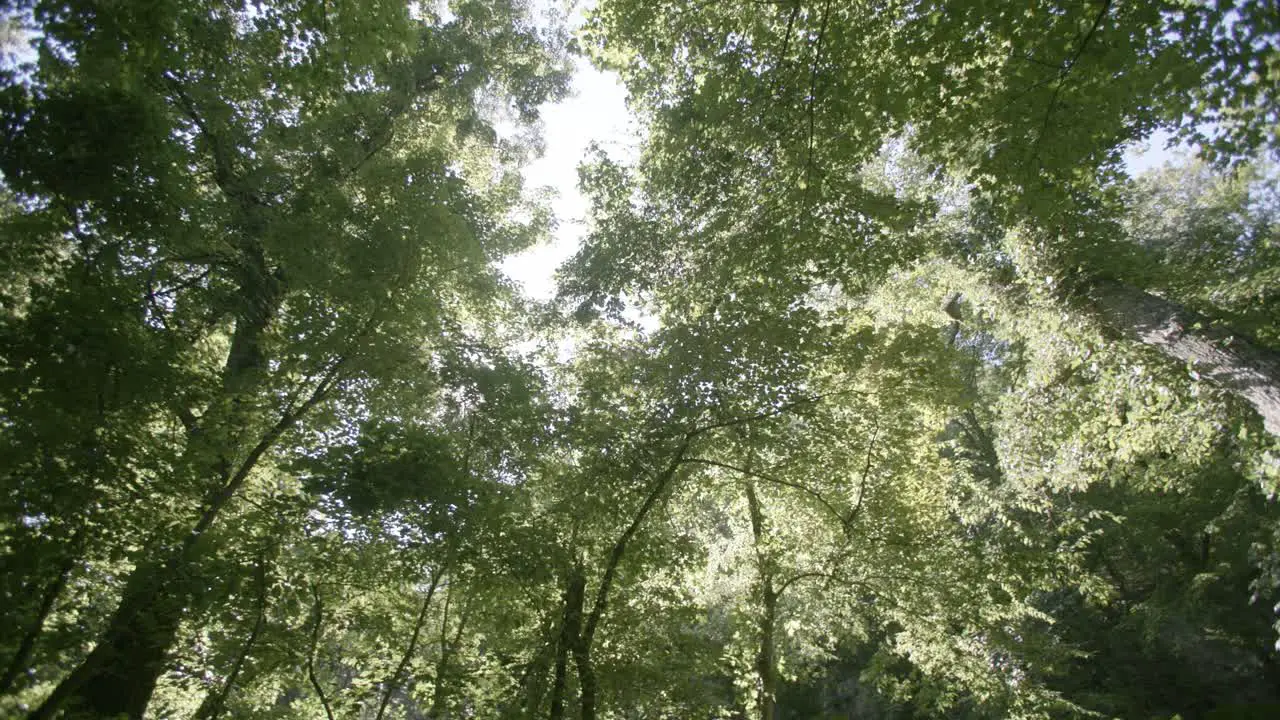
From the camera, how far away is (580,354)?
8023mm

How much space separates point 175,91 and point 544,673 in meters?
7.54

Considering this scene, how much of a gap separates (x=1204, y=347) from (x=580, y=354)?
735cm

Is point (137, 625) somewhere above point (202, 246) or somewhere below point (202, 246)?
below

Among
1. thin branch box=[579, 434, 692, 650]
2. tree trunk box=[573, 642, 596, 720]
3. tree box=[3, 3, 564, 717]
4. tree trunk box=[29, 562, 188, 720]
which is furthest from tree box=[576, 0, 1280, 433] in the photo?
tree trunk box=[29, 562, 188, 720]

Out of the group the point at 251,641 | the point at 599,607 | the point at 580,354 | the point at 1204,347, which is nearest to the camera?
the point at 251,641

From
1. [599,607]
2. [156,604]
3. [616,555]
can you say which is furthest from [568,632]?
[156,604]

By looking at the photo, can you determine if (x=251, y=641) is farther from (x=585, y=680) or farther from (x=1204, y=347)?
(x=1204, y=347)

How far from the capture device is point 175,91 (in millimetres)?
6699

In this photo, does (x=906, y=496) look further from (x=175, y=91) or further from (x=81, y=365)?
(x=175, y=91)

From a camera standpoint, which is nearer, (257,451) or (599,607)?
(257,451)

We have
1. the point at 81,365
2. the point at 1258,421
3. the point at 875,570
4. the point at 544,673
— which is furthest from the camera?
the point at 875,570

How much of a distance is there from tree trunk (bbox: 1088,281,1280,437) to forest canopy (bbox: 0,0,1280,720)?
40mm

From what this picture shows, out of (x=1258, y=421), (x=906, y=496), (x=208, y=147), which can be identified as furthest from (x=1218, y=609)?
(x=208, y=147)

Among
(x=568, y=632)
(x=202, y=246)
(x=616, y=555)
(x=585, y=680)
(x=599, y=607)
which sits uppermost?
(x=202, y=246)
